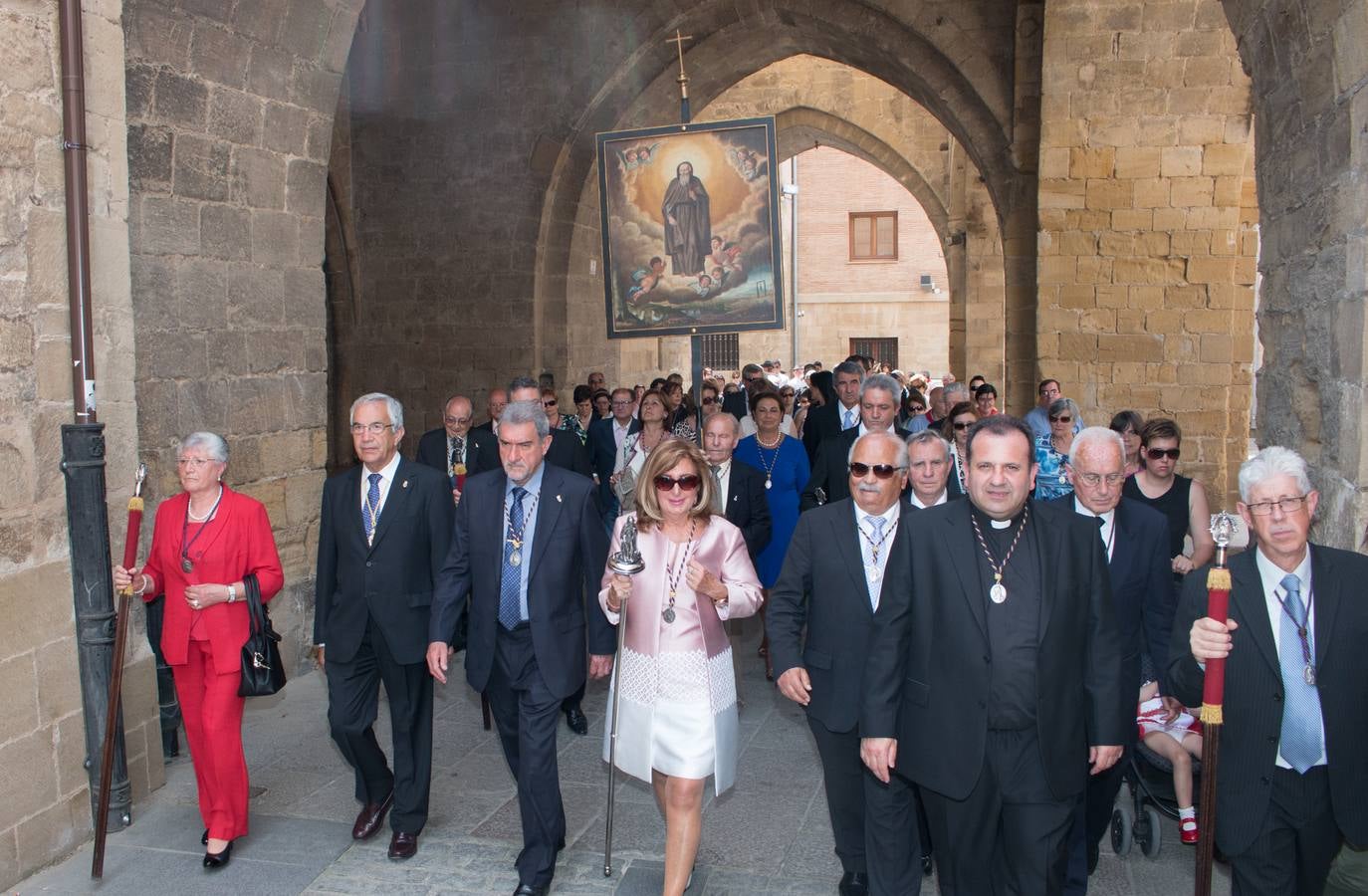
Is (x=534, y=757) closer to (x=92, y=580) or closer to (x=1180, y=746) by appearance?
(x=92, y=580)

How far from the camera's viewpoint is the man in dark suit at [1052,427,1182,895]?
418 cm

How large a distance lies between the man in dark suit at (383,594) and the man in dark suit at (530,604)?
0.28 m

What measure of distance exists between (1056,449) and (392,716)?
4.49 m

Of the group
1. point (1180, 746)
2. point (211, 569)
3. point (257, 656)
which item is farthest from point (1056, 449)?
point (211, 569)

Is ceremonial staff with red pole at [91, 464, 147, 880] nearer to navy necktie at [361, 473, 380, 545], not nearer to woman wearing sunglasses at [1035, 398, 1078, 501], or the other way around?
navy necktie at [361, 473, 380, 545]

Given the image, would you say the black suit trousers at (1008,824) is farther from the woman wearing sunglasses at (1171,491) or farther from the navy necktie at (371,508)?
the navy necktie at (371,508)

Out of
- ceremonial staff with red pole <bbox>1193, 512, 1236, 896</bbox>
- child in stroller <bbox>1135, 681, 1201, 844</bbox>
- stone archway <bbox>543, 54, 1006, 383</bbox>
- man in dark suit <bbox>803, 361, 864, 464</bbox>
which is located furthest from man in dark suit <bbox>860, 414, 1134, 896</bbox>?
stone archway <bbox>543, 54, 1006, 383</bbox>

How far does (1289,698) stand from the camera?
3.31 metres

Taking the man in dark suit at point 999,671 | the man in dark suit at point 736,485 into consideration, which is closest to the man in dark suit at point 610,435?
the man in dark suit at point 736,485

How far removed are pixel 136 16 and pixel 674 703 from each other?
4754mm

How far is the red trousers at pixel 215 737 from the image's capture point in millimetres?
4676

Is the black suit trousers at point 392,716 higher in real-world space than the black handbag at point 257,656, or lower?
lower

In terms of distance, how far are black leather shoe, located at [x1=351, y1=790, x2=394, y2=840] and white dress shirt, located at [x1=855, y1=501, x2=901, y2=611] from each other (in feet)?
7.19

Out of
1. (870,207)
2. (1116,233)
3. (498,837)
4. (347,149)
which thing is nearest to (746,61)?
(347,149)
